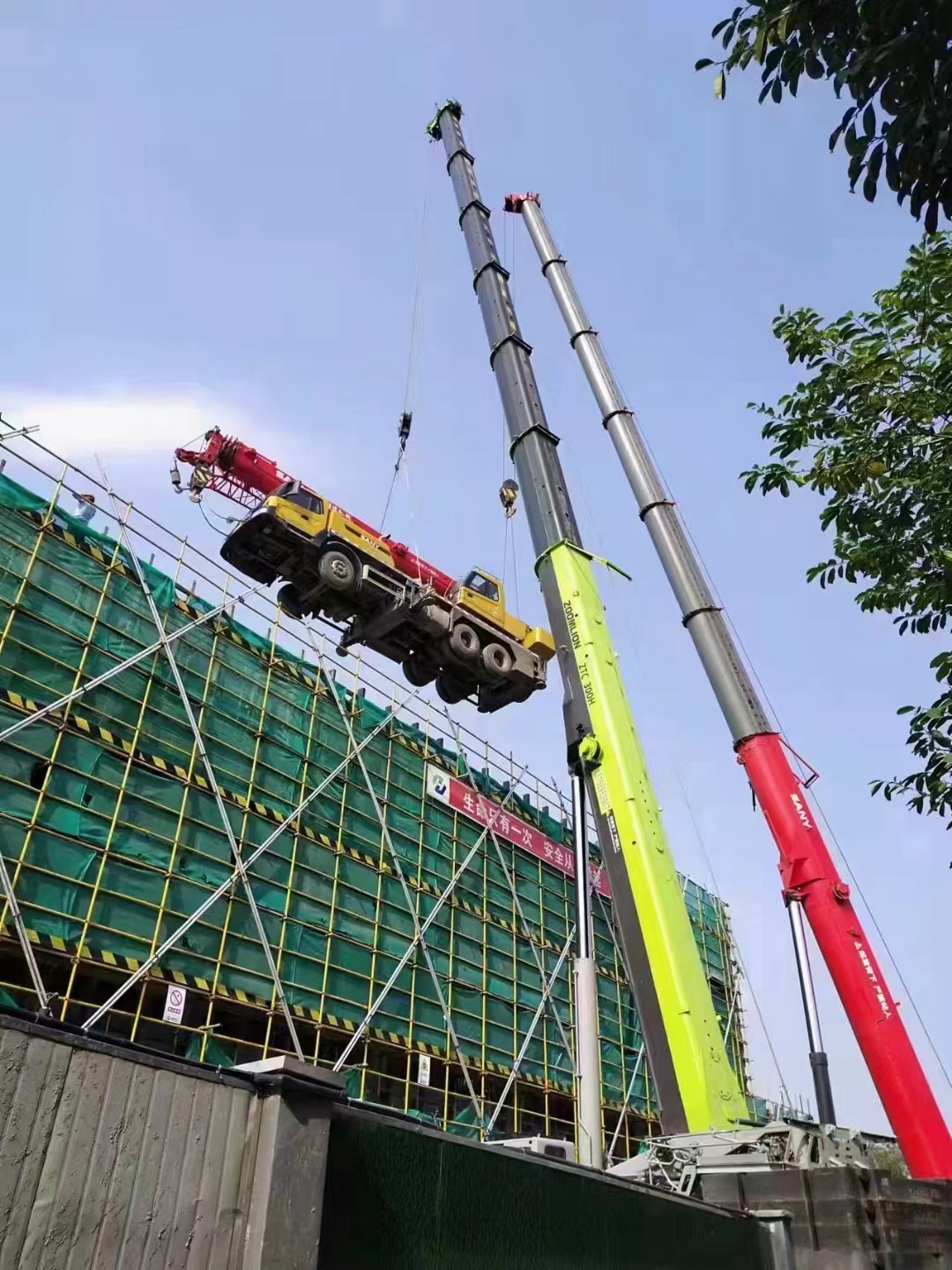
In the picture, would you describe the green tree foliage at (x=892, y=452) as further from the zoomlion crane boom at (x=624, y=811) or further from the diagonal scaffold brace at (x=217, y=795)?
the diagonal scaffold brace at (x=217, y=795)

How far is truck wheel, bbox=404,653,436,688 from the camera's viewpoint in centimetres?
1327

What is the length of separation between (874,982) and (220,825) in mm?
8961

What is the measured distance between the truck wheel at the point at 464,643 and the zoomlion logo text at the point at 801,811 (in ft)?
15.2

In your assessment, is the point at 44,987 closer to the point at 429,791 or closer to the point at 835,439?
the point at 429,791

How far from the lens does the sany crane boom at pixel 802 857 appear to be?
9125 millimetres

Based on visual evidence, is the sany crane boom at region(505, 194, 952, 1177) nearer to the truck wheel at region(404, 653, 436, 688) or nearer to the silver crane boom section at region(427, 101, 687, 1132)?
the silver crane boom section at region(427, 101, 687, 1132)

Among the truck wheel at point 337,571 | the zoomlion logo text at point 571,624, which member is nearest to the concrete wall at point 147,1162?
the zoomlion logo text at point 571,624

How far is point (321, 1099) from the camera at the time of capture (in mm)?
4629

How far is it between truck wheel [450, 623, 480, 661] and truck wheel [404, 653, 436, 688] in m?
0.56

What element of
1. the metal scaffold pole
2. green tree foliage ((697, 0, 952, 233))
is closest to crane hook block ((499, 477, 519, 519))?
the metal scaffold pole

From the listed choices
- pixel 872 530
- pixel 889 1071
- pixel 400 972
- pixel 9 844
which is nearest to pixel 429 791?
pixel 400 972

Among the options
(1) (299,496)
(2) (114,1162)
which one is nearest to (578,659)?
(1) (299,496)

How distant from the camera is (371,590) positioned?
1235cm

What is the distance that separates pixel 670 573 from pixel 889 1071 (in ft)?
22.9
